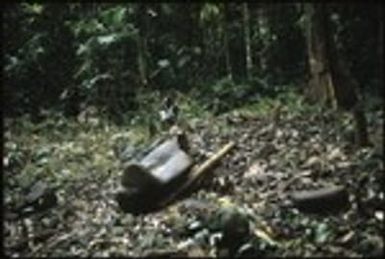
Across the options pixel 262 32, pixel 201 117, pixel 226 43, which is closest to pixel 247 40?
pixel 262 32

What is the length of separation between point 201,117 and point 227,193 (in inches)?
225

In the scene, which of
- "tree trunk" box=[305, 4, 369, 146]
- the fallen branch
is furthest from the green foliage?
the fallen branch

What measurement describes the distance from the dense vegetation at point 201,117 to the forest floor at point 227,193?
0.03 meters

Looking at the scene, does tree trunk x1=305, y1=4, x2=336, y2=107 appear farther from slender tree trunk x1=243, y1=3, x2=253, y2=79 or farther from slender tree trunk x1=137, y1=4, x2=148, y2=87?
slender tree trunk x1=137, y1=4, x2=148, y2=87

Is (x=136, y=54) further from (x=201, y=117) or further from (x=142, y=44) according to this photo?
(x=201, y=117)

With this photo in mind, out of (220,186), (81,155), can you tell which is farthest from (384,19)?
(81,155)

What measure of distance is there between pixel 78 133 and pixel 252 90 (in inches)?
162

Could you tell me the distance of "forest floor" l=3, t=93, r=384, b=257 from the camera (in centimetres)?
828

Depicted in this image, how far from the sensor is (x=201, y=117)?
15.7 metres

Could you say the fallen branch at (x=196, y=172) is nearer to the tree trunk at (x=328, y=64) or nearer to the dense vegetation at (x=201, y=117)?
the dense vegetation at (x=201, y=117)

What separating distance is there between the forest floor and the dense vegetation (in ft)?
0.09

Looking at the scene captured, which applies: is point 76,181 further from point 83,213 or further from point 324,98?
point 324,98

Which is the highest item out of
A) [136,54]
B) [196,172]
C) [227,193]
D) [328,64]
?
[136,54]

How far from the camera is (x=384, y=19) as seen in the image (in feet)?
25.5
